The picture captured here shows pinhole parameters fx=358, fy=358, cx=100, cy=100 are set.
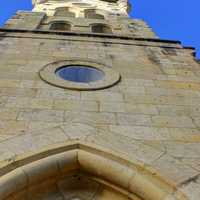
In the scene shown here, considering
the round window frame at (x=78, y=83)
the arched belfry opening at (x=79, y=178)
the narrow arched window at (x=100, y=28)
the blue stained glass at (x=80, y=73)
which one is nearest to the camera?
the arched belfry opening at (x=79, y=178)

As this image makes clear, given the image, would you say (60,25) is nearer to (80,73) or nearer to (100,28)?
(100,28)

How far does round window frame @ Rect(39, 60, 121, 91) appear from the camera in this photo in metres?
6.38

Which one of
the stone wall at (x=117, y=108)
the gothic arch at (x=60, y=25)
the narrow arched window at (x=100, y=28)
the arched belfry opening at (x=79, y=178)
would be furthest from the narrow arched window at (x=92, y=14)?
the arched belfry opening at (x=79, y=178)

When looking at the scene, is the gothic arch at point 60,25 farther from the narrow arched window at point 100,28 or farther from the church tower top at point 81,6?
the church tower top at point 81,6

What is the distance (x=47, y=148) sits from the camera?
4.57 metres

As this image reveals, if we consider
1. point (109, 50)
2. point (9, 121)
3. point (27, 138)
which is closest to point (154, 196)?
point (27, 138)

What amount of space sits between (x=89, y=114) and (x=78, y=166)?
1.18 meters

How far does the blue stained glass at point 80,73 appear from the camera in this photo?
22.7ft

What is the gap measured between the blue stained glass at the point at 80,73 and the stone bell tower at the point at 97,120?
0.8 inches

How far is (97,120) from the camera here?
5.43m

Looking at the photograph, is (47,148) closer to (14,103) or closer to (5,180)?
(5,180)

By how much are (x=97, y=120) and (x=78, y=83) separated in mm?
1295

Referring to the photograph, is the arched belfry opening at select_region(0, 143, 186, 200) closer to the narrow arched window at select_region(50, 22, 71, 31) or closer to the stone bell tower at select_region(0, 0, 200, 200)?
→ the stone bell tower at select_region(0, 0, 200, 200)

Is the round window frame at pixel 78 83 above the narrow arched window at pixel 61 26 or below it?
below
